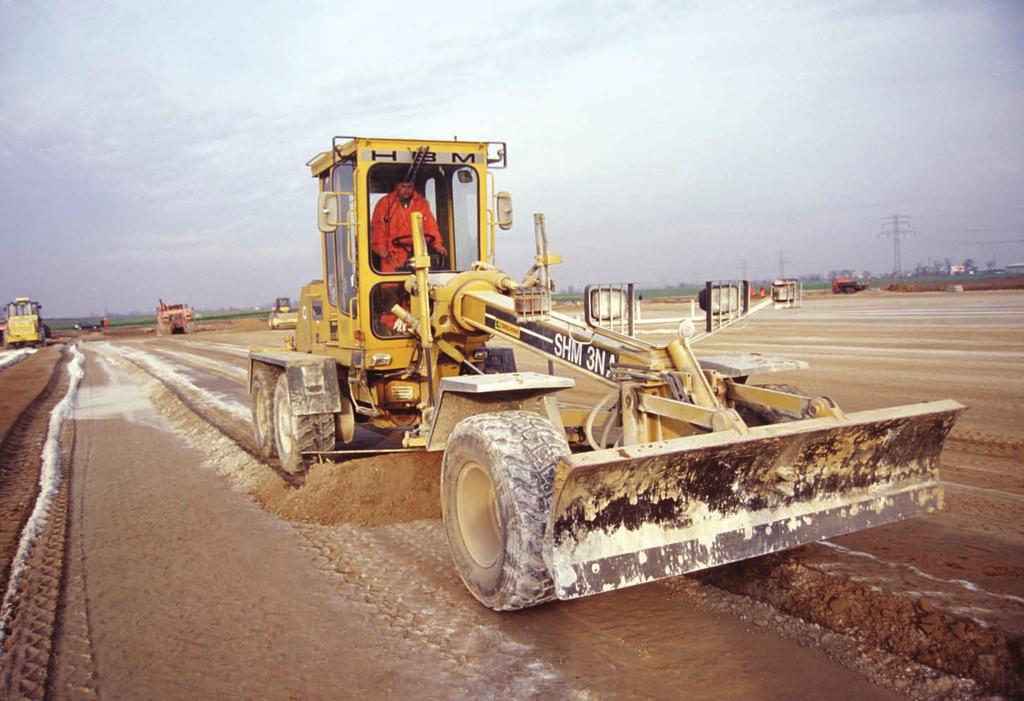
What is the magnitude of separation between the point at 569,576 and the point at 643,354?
169cm

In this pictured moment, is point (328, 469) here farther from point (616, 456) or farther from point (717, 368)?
point (616, 456)

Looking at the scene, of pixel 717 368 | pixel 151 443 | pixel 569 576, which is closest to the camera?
pixel 569 576

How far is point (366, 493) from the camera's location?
6531 mm

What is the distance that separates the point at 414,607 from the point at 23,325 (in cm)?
5083

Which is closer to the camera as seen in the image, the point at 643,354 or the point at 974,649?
the point at 974,649

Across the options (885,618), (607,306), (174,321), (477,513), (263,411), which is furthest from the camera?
(174,321)

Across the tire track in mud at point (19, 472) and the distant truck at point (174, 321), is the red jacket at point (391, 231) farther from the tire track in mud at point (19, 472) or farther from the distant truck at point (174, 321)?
the distant truck at point (174, 321)

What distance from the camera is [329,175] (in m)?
7.84

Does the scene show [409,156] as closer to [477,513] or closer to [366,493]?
[366,493]

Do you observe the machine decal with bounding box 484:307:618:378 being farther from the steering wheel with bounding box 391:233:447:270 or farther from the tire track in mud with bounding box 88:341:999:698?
the steering wheel with bounding box 391:233:447:270

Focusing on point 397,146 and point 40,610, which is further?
point 397,146

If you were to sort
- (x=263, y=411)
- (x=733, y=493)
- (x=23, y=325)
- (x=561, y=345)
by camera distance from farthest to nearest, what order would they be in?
(x=23, y=325), (x=263, y=411), (x=561, y=345), (x=733, y=493)

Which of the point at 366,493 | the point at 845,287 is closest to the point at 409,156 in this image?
the point at 366,493

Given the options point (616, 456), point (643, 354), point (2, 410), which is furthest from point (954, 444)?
point (2, 410)
